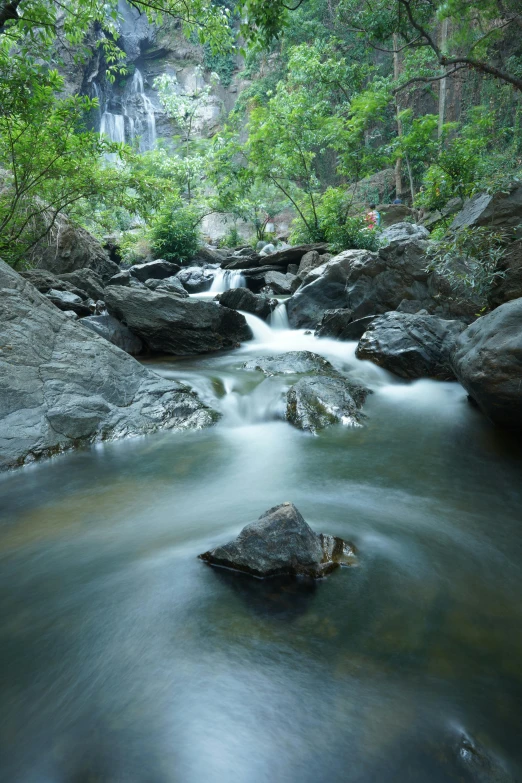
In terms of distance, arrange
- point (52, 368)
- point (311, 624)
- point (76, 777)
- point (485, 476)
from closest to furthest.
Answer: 1. point (76, 777)
2. point (311, 624)
3. point (485, 476)
4. point (52, 368)

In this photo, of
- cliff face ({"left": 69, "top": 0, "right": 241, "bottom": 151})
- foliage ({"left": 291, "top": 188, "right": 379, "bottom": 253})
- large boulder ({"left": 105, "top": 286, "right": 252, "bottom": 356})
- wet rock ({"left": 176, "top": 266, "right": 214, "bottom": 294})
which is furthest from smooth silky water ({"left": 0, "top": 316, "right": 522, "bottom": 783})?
cliff face ({"left": 69, "top": 0, "right": 241, "bottom": 151})

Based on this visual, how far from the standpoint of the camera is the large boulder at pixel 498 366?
4219 millimetres

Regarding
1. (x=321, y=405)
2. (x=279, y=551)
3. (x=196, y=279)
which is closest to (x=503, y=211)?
(x=321, y=405)

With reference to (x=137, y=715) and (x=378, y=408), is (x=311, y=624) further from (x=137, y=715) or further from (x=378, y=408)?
(x=378, y=408)

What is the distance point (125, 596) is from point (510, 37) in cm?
2465

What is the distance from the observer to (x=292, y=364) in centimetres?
739

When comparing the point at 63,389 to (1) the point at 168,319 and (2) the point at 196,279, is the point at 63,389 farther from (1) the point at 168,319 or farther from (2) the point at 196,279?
(2) the point at 196,279

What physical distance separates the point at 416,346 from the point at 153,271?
12.3 metres

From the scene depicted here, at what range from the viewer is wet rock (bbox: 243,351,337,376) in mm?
7227

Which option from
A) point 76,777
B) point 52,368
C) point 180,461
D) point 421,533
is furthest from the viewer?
point 52,368

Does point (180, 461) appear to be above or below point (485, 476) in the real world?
above

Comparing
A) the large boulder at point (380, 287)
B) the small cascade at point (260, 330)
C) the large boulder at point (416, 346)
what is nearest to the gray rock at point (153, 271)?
the small cascade at point (260, 330)

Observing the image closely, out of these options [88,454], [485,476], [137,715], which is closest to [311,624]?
[137,715]

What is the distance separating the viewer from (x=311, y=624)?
7.05ft
